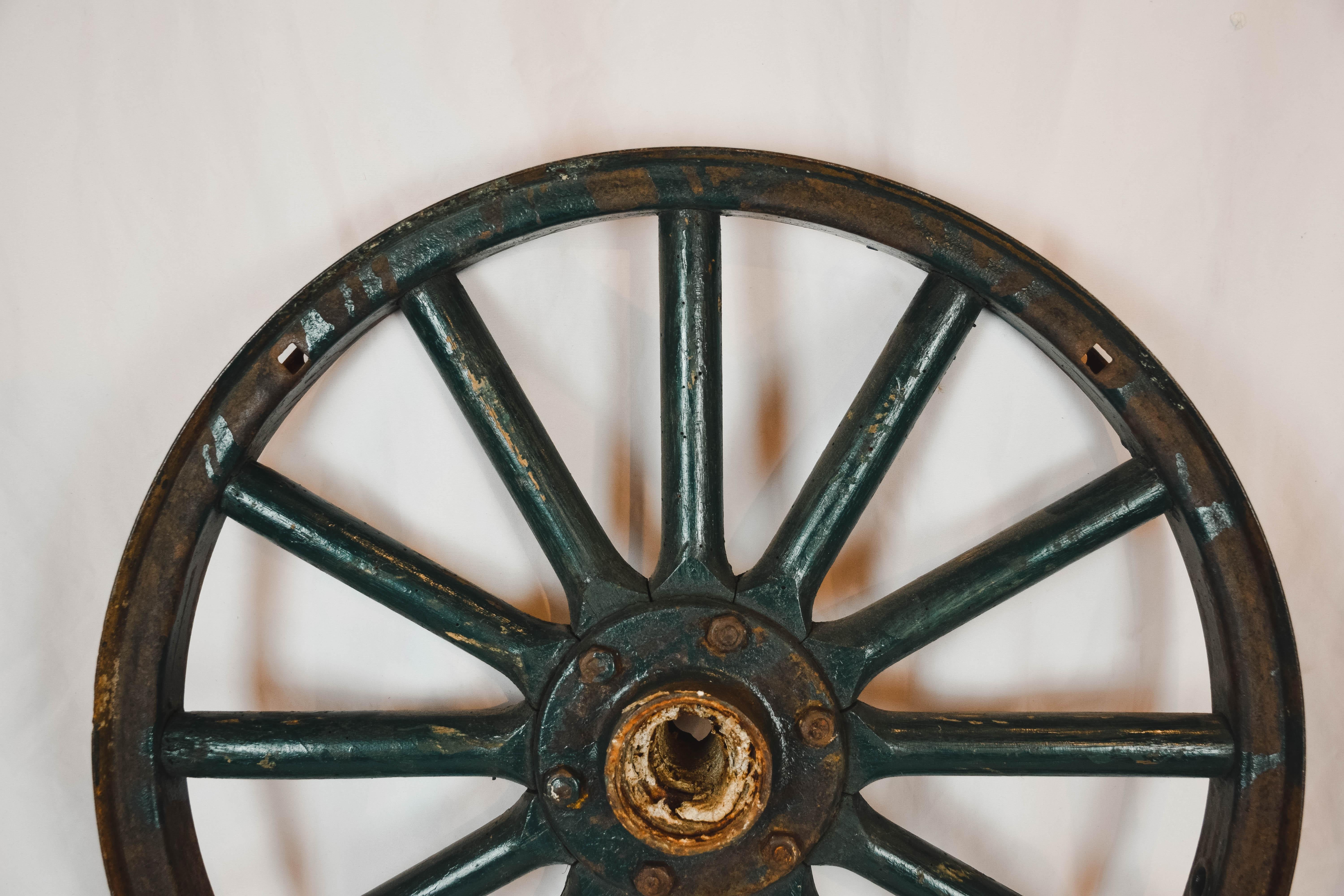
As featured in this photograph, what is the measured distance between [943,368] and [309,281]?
0.64m

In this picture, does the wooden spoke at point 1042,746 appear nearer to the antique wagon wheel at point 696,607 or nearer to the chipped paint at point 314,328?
the antique wagon wheel at point 696,607

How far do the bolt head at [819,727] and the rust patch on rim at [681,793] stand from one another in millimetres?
47

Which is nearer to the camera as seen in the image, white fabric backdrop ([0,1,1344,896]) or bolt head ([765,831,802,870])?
bolt head ([765,831,802,870])

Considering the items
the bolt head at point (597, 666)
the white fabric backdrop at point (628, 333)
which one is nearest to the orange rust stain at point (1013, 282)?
the white fabric backdrop at point (628, 333)

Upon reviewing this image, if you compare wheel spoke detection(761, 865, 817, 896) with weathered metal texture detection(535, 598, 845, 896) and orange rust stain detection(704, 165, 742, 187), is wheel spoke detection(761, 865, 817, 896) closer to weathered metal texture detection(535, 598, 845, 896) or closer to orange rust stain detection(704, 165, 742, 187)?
weathered metal texture detection(535, 598, 845, 896)

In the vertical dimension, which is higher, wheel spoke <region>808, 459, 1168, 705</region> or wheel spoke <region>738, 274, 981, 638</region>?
wheel spoke <region>738, 274, 981, 638</region>

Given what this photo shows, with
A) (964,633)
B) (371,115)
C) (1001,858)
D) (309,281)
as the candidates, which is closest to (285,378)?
(309,281)

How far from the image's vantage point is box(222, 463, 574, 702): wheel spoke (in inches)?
32.4

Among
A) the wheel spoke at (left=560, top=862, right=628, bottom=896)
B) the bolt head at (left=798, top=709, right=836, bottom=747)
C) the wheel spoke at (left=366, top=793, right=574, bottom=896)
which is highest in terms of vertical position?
the bolt head at (left=798, top=709, right=836, bottom=747)

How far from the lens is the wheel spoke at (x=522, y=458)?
826 mm

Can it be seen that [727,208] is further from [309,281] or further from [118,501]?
[118,501]

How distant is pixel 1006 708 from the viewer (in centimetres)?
98

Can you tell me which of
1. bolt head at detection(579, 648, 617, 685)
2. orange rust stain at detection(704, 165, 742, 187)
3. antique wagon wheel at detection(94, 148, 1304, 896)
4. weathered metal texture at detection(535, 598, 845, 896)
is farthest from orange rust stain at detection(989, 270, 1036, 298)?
bolt head at detection(579, 648, 617, 685)

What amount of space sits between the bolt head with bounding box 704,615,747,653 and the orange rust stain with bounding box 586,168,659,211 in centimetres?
39
